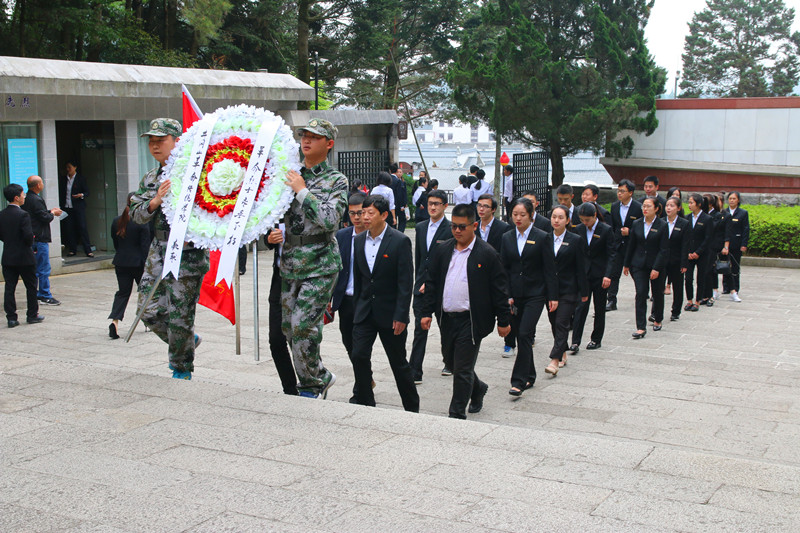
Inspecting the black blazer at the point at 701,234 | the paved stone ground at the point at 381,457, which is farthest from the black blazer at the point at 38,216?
the black blazer at the point at 701,234

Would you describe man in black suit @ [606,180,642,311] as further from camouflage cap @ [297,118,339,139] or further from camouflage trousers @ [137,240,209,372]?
camouflage trousers @ [137,240,209,372]

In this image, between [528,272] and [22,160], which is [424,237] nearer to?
[528,272]

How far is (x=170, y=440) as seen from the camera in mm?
4863

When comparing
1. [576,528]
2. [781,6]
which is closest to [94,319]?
[576,528]

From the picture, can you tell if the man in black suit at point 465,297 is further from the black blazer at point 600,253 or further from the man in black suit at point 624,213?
the man in black suit at point 624,213

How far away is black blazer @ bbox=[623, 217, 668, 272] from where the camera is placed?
1055 centimetres

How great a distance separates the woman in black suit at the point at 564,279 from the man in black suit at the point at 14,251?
5994mm

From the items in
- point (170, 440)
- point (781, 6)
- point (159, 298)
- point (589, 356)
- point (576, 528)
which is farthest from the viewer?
point (781, 6)

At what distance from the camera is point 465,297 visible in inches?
260

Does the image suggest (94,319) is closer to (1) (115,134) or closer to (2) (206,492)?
(1) (115,134)

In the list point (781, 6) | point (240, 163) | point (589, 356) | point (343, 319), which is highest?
point (781, 6)

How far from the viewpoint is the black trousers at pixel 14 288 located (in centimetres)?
1002

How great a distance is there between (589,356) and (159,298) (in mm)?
4805

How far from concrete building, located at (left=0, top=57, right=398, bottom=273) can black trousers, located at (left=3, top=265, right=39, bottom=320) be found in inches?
136
